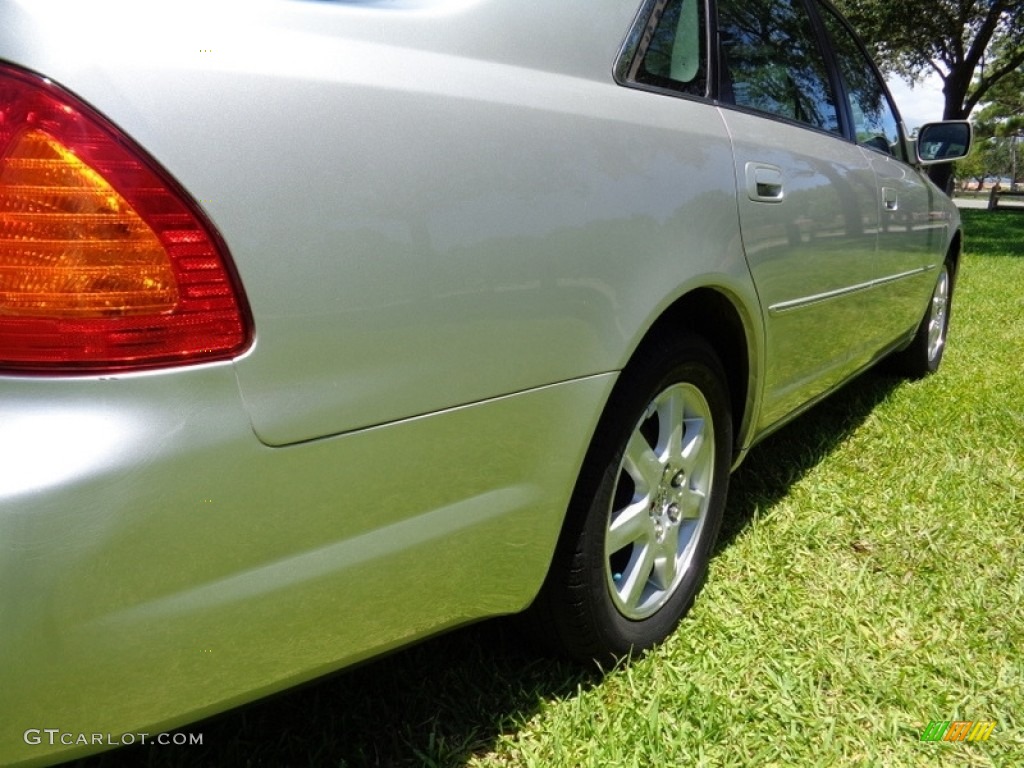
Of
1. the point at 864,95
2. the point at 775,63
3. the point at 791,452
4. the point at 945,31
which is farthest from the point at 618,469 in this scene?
the point at 945,31

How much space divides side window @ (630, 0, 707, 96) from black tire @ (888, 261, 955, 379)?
2.72 m

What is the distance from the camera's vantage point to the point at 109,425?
94cm

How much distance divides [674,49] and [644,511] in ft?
3.18

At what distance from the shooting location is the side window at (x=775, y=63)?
2133mm

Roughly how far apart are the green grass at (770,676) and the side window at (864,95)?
1.32 meters

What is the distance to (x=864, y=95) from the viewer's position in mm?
3389

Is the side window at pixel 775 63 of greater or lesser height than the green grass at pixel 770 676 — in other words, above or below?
above

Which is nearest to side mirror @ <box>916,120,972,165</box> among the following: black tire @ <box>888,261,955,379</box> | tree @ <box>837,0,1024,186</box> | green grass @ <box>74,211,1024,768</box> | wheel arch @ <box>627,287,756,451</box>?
black tire @ <box>888,261,955,379</box>

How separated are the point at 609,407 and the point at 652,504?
0.36m

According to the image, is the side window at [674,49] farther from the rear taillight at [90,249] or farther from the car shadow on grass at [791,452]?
the car shadow on grass at [791,452]

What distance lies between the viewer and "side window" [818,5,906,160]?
10.2 feet

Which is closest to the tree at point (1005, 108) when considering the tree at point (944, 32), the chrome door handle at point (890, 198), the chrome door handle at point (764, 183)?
the tree at point (944, 32)

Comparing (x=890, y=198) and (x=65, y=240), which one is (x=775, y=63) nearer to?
(x=890, y=198)

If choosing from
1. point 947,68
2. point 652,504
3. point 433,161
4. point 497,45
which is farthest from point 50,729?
point 947,68
